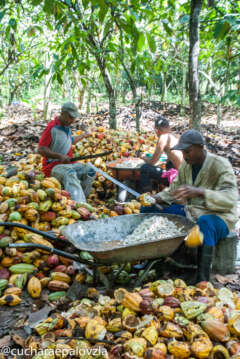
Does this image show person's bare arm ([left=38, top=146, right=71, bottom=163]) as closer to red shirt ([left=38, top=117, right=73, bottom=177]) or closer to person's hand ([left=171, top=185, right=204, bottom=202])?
red shirt ([left=38, top=117, right=73, bottom=177])

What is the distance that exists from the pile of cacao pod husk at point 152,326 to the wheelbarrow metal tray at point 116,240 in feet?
0.92

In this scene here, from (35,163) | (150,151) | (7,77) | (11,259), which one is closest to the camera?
(11,259)

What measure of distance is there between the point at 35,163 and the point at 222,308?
4007 millimetres

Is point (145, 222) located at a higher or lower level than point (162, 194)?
lower

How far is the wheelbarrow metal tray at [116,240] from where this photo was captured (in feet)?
7.13

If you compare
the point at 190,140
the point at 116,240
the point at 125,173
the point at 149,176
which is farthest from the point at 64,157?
the point at 190,140

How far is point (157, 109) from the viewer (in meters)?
12.1

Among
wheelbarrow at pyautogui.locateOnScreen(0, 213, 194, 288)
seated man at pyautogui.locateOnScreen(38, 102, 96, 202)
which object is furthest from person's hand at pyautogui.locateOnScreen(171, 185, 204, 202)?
seated man at pyautogui.locateOnScreen(38, 102, 96, 202)

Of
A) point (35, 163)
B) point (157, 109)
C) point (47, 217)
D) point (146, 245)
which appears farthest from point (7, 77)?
point (146, 245)

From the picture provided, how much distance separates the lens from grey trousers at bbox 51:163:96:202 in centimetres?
379

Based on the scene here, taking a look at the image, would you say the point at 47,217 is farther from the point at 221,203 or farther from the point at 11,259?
the point at 221,203

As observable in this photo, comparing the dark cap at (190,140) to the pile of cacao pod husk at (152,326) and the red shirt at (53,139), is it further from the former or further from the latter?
the red shirt at (53,139)

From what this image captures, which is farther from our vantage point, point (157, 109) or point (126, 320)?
point (157, 109)

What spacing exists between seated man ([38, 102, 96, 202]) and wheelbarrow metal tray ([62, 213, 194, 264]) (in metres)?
1.14
